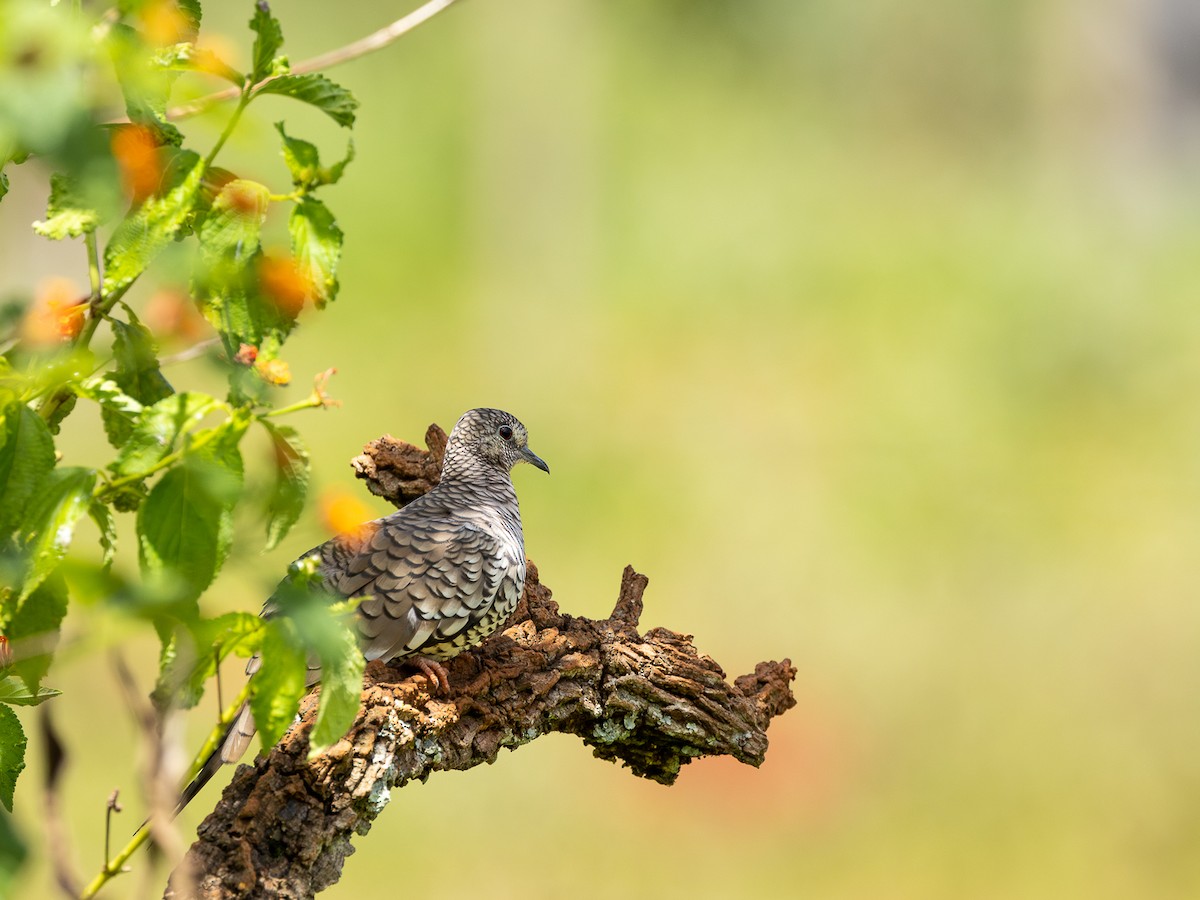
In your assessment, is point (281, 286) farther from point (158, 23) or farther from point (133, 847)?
point (133, 847)

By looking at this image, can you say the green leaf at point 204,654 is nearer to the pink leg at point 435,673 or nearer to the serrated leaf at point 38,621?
the serrated leaf at point 38,621

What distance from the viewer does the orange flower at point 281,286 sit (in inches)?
59.1

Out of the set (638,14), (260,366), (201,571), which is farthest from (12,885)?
(638,14)

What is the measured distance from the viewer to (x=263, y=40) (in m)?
1.43

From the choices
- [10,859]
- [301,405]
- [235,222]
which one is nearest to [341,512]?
[301,405]

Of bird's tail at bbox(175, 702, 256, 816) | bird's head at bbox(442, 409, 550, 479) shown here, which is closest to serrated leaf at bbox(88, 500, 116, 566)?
bird's tail at bbox(175, 702, 256, 816)

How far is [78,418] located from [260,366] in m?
9.18

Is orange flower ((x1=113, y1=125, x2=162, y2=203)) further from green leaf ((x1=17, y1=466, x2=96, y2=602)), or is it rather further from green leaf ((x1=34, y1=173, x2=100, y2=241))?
green leaf ((x1=17, y1=466, x2=96, y2=602))

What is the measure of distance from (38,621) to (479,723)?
0.97m

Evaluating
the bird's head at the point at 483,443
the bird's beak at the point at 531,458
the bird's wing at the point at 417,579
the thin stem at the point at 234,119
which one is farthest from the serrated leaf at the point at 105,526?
the bird's beak at the point at 531,458

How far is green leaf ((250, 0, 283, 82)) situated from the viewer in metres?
1.43

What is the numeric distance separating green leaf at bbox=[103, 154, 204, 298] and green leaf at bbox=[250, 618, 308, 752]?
0.42 metres

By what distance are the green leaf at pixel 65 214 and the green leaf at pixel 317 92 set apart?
0.22 metres

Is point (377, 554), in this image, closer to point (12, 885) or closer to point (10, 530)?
point (10, 530)
